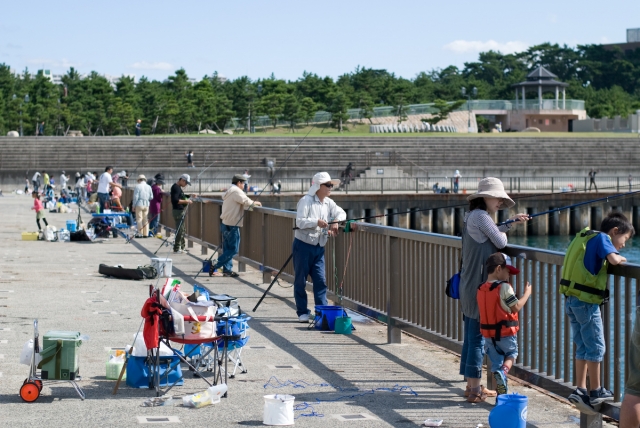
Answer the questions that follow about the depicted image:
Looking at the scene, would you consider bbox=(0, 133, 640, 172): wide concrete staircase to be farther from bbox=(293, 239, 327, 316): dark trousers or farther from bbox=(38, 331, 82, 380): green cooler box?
bbox=(38, 331, 82, 380): green cooler box

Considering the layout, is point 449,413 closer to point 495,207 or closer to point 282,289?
point 495,207

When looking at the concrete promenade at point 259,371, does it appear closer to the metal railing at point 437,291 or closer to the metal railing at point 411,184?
the metal railing at point 437,291

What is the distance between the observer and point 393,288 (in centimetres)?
1016

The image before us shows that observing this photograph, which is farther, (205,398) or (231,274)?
(231,274)

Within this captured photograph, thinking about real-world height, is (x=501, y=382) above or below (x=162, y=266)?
above

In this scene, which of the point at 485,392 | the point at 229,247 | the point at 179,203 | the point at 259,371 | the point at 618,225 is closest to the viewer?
the point at 618,225

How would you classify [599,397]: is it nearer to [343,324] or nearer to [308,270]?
[343,324]

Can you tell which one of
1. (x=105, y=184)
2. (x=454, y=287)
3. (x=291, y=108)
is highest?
(x=291, y=108)

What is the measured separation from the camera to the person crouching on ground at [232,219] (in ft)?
53.2

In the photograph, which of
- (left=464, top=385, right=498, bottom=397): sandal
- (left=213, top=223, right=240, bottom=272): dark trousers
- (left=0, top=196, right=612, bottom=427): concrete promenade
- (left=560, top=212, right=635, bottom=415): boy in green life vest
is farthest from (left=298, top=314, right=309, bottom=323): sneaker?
(left=560, top=212, right=635, bottom=415): boy in green life vest

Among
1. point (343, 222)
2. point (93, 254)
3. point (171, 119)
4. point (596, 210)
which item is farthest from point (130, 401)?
point (171, 119)

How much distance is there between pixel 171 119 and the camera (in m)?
99.8

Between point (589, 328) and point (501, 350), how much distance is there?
0.82 metres

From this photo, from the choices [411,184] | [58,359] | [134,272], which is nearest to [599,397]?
[58,359]
